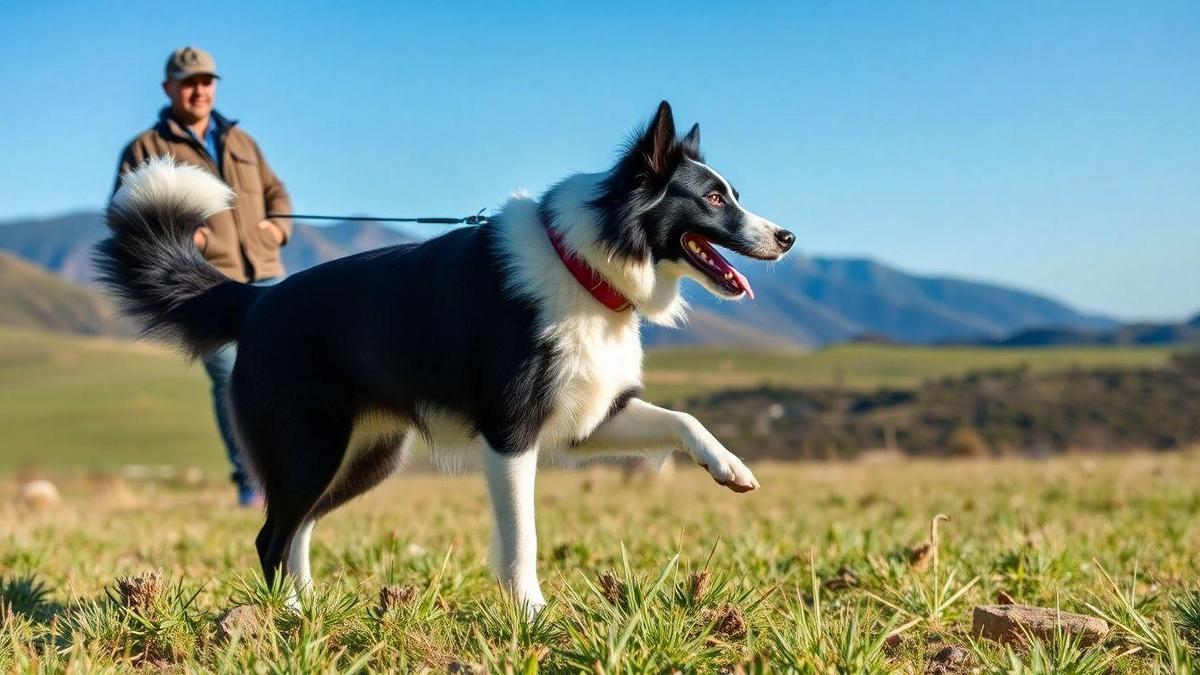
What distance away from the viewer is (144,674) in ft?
9.98

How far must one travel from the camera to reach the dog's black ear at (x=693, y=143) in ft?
13.7

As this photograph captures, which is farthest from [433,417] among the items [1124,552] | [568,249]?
[1124,552]

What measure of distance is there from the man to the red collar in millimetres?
3024

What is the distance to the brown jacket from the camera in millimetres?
6383

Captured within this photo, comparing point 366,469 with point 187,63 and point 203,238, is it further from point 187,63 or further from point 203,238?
point 187,63

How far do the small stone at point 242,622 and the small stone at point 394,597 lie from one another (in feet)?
1.24

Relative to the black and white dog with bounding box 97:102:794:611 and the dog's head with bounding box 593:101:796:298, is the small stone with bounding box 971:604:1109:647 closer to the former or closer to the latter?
the black and white dog with bounding box 97:102:794:611

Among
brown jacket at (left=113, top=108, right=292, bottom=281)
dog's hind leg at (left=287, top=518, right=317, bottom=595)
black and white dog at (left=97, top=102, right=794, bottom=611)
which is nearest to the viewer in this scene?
black and white dog at (left=97, top=102, right=794, bottom=611)

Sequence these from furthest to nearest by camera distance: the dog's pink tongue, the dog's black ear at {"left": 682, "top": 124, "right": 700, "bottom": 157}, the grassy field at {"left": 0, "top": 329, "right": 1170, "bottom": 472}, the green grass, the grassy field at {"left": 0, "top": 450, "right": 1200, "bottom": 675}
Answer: the grassy field at {"left": 0, "top": 329, "right": 1170, "bottom": 472} < the green grass < the dog's black ear at {"left": 682, "top": 124, "right": 700, "bottom": 157} < the dog's pink tongue < the grassy field at {"left": 0, "top": 450, "right": 1200, "bottom": 675}

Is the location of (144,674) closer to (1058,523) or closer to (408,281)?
(408,281)

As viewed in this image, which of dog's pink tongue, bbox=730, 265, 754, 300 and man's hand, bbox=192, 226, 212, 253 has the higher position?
dog's pink tongue, bbox=730, 265, 754, 300

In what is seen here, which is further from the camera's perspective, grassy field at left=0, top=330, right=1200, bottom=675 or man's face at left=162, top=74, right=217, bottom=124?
man's face at left=162, top=74, right=217, bottom=124

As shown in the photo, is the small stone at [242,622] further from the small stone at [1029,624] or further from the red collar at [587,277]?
the small stone at [1029,624]

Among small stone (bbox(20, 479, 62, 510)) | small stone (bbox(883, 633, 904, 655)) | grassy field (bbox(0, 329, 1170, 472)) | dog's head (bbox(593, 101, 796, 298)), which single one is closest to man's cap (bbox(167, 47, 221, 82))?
dog's head (bbox(593, 101, 796, 298))
